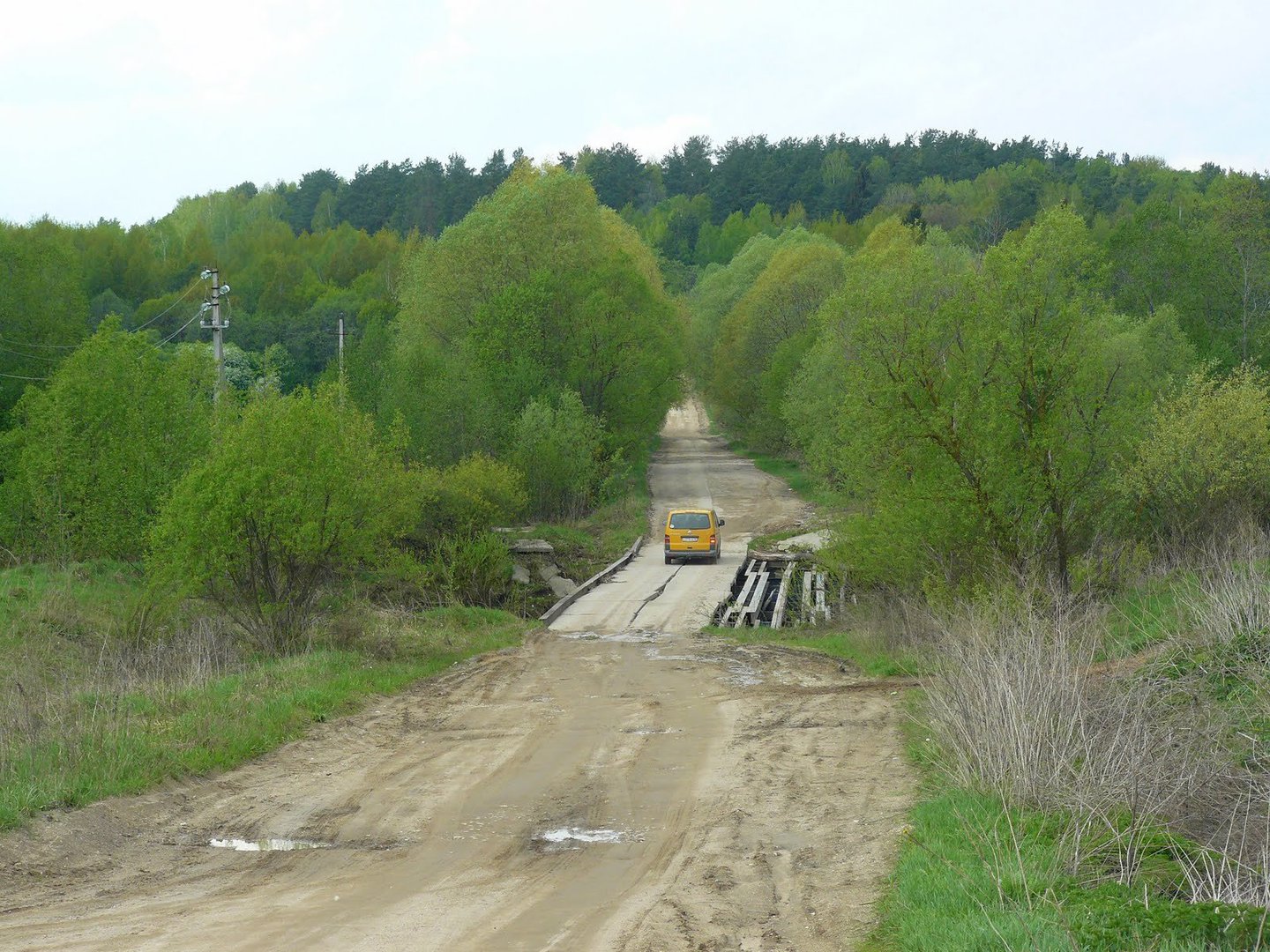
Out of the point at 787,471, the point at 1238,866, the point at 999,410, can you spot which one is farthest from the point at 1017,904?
the point at 787,471

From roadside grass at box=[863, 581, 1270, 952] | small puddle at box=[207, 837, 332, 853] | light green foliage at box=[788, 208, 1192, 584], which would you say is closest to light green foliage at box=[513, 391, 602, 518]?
light green foliage at box=[788, 208, 1192, 584]

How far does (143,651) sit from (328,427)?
4.83 meters

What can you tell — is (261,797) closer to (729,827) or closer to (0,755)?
(0,755)

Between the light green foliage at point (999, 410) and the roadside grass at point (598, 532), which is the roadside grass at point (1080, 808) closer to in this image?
the light green foliage at point (999, 410)

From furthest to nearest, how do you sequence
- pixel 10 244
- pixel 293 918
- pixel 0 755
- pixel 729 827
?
1. pixel 10 244
2. pixel 0 755
3. pixel 729 827
4. pixel 293 918

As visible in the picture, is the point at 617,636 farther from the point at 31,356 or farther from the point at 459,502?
the point at 31,356

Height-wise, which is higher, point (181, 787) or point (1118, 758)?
point (1118, 758)

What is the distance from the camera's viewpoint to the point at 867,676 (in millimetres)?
19578

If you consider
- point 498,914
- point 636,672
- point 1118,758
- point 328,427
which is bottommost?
point 636,672

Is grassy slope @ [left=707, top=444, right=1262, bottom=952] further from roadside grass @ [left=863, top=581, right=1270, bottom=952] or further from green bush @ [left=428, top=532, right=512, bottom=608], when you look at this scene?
green bush @ [left=428, top=532, right=512, bottom=608]

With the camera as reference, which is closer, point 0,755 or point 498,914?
point 498,914

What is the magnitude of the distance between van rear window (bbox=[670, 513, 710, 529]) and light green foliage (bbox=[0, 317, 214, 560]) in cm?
1434

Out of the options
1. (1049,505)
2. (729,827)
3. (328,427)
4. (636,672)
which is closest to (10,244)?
(328,427)

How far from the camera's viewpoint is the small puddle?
34.2 ft
